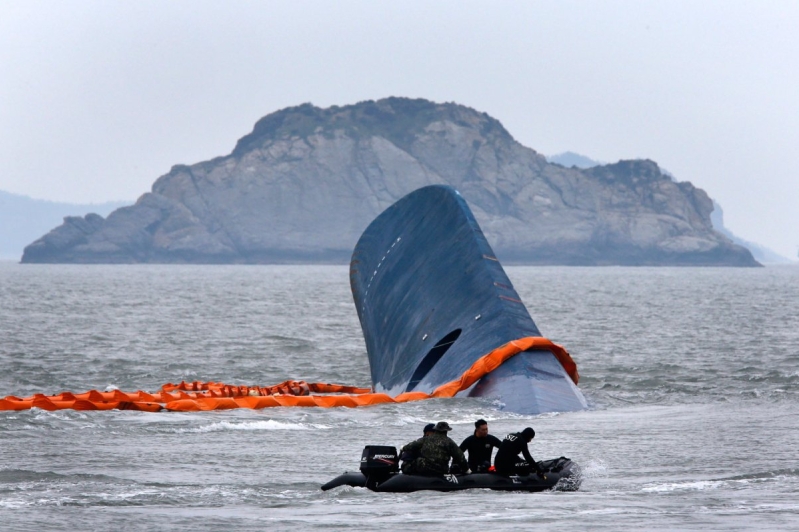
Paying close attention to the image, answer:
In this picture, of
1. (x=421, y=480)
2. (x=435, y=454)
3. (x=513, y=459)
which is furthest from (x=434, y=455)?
(x=513, y=459)

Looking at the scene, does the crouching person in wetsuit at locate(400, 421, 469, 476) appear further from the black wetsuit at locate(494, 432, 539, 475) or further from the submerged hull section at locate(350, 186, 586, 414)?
the submerged hull section at locate(350, 186, 586, 414)

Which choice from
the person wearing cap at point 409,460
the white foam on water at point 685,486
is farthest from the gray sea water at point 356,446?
the person wearing cap at point 409,460

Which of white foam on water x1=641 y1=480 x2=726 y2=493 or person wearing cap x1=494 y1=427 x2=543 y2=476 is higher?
person wearing cap x1=494 y1=427 x2=543 y2=476

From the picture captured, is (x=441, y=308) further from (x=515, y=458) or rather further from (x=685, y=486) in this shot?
(x=685, y=486)

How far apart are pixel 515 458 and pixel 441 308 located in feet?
47.8

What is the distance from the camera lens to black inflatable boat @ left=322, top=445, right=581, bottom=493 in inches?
739

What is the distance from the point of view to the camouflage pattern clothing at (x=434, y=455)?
18.8 metres

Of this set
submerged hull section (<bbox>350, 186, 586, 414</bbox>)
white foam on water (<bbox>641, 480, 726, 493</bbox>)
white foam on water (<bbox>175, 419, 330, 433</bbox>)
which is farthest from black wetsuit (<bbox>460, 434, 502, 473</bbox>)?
submerged hull section (<bbox>350, 186, 586, 414</bbox>)

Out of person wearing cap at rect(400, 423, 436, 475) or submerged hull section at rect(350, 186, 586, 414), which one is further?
submerged hull section at rect(350, 186, 586, 414)

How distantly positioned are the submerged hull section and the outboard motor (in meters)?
8.70

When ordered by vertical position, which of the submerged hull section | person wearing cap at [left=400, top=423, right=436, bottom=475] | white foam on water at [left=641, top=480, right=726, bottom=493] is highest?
the submerged hull section

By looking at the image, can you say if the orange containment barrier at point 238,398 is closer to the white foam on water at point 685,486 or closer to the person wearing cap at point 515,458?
the white foam on water at point 685,486

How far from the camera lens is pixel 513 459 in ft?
62.5

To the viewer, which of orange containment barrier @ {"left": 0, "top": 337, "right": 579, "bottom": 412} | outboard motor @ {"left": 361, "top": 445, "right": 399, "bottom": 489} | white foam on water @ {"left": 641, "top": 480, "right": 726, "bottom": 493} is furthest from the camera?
orange containment barrier @ {"left": 0, "top": 337, "right": 579, "bottom": 412}
